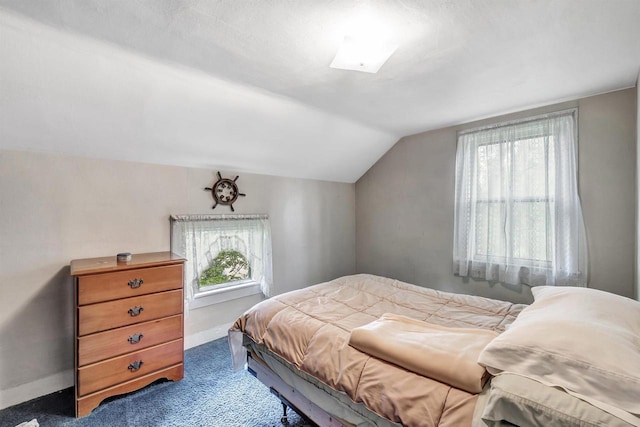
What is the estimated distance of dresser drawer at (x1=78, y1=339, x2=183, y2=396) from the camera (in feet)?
5.96

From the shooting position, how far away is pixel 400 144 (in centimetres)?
360

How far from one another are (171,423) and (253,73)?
7.64 ft

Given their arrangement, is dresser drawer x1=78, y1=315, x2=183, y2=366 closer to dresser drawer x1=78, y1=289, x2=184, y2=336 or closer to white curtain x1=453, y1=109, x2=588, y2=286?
dresser drawer x1=78, y1=289, x2=184, y2=336

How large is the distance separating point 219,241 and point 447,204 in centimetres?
254

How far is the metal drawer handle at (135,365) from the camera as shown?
6.53 ft

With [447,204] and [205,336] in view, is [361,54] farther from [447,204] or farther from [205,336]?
[205,336]

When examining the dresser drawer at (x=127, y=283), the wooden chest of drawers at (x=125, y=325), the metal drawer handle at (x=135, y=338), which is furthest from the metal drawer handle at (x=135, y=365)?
the dresser drawer at (x=127, y=283)

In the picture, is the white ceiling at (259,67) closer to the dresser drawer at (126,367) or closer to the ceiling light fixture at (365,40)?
the ceiling light fixture at (365,40)

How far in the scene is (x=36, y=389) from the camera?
1999 millimetres

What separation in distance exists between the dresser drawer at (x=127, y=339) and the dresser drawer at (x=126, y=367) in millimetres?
39

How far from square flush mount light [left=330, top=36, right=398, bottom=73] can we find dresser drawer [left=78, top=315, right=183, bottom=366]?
2.19 m

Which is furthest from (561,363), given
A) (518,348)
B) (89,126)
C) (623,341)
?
(89,126)

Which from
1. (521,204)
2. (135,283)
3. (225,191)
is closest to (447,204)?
(521,204)

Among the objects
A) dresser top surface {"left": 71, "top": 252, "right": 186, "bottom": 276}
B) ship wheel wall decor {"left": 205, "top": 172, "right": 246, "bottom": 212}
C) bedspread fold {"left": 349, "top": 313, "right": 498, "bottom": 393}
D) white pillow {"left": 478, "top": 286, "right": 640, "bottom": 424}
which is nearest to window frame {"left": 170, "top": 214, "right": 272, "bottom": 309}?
ship wheel wall decor {"left": 205, "top": 172, "right": 246, "bottom": 212}
